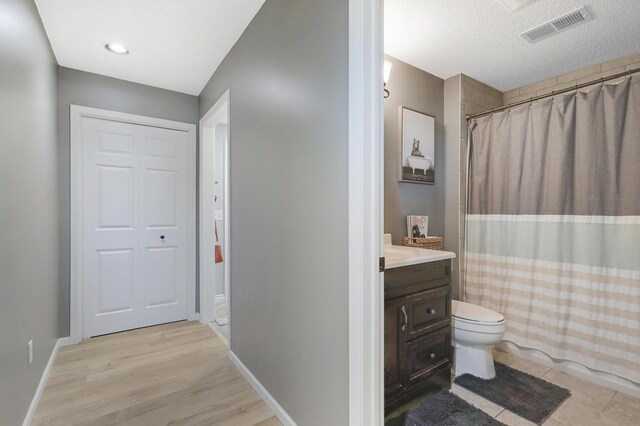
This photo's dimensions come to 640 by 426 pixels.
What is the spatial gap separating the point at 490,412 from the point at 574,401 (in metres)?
0.61

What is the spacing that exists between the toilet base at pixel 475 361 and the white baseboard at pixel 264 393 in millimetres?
1217

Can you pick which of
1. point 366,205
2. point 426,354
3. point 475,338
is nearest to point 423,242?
point 475,338

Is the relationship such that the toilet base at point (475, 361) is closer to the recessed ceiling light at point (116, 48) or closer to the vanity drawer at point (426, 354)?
the vanity drawer at point (426, 354)

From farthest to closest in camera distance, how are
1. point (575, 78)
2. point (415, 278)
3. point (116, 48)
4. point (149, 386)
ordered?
point (575, 78)
point (116, 48)
point (149, 386)
point (415, 278)

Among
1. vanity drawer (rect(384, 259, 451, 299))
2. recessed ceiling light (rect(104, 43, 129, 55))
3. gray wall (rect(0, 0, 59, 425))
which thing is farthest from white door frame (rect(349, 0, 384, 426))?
recessed ceiling light (rect(104, 43, 129, 55))

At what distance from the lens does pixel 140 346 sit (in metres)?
2.62

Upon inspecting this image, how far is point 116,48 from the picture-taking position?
2.31 m

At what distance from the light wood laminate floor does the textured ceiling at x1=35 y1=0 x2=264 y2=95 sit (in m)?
2.41

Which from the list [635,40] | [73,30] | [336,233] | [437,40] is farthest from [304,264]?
[635,40]

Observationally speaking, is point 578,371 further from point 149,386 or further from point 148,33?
point 148,33

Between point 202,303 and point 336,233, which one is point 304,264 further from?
point 202,303

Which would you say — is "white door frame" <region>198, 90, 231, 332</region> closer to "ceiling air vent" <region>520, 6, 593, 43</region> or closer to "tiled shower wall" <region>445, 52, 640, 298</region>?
"tiled shower wall" <region>445, 52, 640, 298</region>

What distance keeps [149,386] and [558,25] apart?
360 cm

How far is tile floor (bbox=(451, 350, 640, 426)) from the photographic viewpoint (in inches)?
66.0
